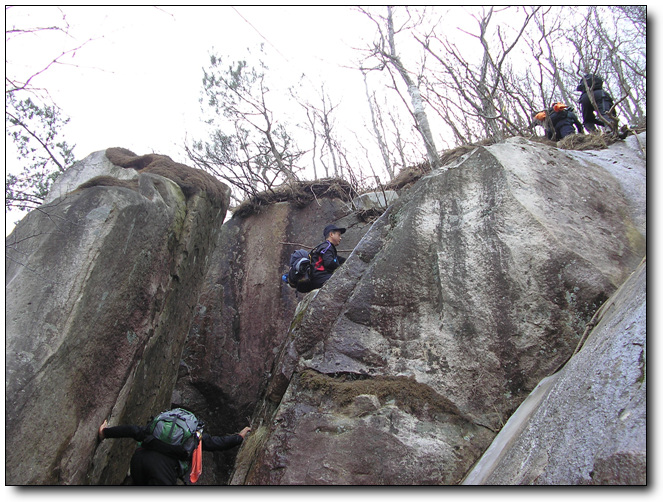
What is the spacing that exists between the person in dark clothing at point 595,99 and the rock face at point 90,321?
6946mm

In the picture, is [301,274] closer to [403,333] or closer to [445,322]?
[403,333]

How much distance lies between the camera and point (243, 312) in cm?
881

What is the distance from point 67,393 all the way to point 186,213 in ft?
11.0

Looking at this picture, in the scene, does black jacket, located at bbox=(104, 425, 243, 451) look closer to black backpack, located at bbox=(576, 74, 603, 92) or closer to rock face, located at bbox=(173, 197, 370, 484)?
rock face, located at bbox=(173, 197, 370, 484)

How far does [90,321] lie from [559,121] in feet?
25.7

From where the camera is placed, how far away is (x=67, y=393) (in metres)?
4.27

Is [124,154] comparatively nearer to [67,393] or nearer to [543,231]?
[67,393]

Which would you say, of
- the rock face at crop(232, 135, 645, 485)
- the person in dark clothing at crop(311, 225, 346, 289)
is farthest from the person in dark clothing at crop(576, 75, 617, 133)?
the person in dark clothing at crop(311, 225, 346, 289)

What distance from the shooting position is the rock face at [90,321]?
4.00m

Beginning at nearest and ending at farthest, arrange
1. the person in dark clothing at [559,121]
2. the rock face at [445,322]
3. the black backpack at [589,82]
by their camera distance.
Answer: the rock face at [445,322] → the black backpack at [589,82] → the person in dark clothing at [559,121]

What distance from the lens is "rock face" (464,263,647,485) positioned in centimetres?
189

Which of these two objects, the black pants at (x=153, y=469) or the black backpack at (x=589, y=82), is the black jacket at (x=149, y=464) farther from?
the black backpack at (x=589, y=82)

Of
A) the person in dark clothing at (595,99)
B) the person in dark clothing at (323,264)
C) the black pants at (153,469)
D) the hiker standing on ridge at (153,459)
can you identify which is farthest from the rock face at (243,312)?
the person in dark clothing at (595,99)

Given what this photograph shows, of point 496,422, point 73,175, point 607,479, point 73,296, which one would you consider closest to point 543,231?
point 496,422
